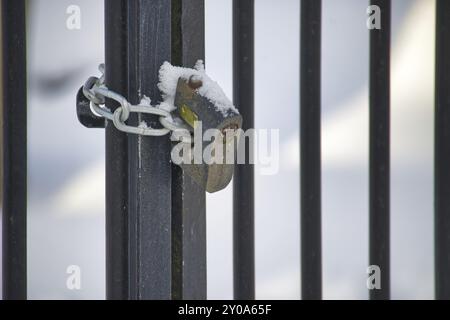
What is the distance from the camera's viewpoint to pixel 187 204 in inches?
33.4

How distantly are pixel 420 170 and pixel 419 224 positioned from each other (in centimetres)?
14

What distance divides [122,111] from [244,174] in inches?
35.0

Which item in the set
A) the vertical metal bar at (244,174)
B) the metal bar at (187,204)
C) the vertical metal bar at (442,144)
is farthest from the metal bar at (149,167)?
the vertical metal bar at (442,144)

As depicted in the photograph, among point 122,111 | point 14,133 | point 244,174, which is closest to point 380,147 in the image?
point 244,174

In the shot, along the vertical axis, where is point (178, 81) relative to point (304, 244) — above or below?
above

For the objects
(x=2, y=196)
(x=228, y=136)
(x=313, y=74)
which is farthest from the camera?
(x=313, y=74)

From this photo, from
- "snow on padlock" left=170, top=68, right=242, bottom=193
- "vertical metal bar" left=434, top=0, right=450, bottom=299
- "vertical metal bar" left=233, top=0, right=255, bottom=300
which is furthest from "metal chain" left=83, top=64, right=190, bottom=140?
"vertical metal bar" left=434, top=0, right=450, bottom=299

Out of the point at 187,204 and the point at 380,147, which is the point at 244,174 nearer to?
the point at 380,147

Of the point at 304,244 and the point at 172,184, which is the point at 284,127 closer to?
the point at 304,244

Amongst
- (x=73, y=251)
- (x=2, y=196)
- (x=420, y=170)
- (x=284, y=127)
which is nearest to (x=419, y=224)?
(x=420, y=170)

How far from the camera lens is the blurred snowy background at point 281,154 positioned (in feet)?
4.49

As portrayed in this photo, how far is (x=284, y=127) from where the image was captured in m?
1.69

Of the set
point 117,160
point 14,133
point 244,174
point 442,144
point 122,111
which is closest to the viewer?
point 122,111

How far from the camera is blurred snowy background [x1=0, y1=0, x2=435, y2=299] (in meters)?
1.37
